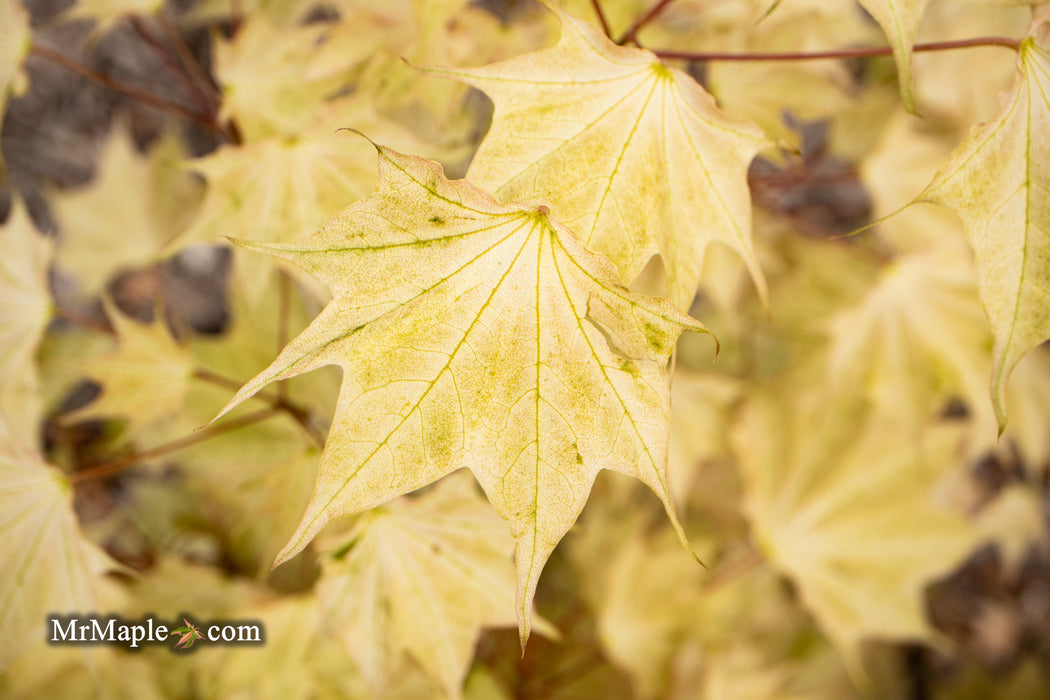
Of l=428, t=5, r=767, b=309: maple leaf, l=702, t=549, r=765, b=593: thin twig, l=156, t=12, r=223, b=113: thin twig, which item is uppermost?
l=156, t=12, r=223, b=113: thin twig

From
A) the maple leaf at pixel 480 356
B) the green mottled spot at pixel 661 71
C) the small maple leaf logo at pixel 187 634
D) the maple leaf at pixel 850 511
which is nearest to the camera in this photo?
the maple leaf at pixel 480 356

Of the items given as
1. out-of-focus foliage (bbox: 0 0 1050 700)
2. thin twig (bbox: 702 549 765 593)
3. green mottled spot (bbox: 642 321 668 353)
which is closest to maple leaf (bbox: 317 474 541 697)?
out-of-focus foliage (bbox: 0 0 1050 700)

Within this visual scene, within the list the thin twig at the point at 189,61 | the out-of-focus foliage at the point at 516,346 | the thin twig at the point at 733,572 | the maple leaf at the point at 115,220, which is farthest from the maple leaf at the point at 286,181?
the thin twig at the point at 733,572

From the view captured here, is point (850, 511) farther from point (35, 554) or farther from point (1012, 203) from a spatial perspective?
point (35, 554)

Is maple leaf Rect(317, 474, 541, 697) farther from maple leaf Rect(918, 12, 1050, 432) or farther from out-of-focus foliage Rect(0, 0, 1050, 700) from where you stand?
maple leaf Rect(918, 12, 1050, 432)

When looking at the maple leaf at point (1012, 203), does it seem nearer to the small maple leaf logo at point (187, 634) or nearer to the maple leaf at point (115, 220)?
the small maple leaf logo at point (187, 634)

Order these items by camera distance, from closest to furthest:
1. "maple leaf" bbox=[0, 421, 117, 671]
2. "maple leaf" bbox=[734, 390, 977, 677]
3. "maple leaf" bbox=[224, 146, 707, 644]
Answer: "maple leaf" bbox=[224, 146, 707, 644]
"maple leaf" bbox=[0, 421, 117, 671]
"maple leaf" bbox=[734, 390, 977, 677]
